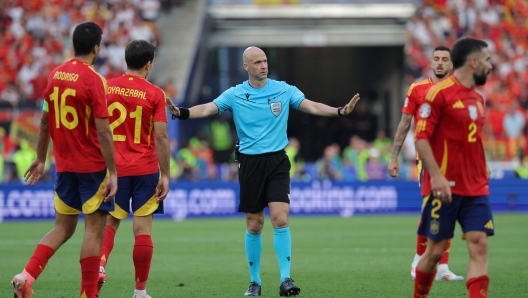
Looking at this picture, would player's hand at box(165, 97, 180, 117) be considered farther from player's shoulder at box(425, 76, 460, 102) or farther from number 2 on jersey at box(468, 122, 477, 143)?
number 2 on jersey at box(468, 122, 477, 143)

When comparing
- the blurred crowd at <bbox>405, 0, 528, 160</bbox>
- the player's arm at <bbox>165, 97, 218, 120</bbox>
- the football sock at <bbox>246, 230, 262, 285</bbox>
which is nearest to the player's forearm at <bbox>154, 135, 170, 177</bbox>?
the player's arm at <bbox>165, 97, 218, 120</bbox>

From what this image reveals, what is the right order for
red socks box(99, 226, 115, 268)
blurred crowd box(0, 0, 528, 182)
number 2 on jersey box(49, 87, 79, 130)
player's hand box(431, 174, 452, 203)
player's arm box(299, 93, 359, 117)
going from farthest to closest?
blurred crowd box(0, 0, 528, 182), player's arm box(299, 93, 359, 117), red socks box(99, 226, 115, 268), number 2 on jersey box(49, 87, 79, 130), player's hand box(431, 174, 452, 203)

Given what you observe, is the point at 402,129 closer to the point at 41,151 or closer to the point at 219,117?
the point at 41,151

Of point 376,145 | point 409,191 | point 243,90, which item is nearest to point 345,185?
point 409,191

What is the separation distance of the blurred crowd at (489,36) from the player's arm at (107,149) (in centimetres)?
2169

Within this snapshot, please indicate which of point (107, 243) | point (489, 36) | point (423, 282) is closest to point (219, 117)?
point (489, 36)

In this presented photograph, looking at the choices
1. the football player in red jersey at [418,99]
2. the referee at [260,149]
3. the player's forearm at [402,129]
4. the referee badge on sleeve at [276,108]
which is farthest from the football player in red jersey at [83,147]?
the player's forearm at [402,129]

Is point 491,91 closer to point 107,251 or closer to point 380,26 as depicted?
point 380,26

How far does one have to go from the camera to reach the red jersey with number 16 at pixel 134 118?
25.6ft

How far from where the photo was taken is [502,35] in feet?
98.4

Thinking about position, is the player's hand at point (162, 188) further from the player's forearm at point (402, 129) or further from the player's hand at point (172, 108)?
the player's forearm at point (402, 129)

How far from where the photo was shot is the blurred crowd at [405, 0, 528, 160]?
92.3ft

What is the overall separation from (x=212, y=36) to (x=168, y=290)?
22274mm

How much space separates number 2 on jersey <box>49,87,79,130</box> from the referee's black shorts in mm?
2370
